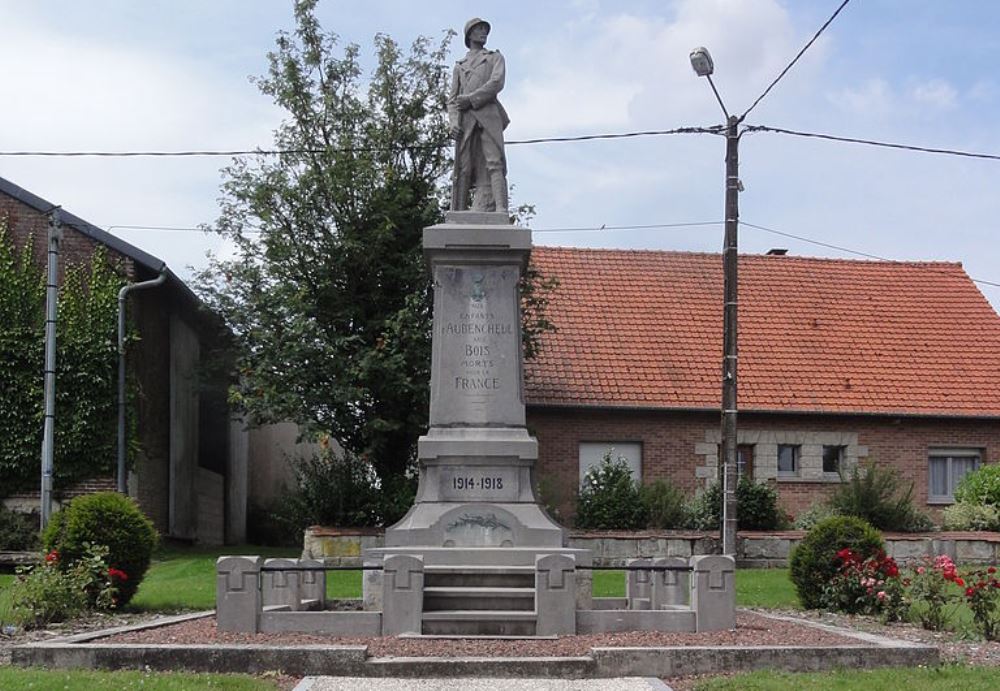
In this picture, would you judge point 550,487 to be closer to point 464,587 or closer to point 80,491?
point 80,491

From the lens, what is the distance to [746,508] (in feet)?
75.2

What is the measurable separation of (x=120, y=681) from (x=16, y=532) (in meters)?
14.2

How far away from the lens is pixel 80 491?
23.2m

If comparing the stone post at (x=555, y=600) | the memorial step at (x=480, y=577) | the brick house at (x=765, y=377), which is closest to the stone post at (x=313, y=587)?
the memorial step at (x=480, y=577)

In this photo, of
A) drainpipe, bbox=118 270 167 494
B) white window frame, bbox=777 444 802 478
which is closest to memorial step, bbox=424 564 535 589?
drainpipe, bbox=118 270 167 494

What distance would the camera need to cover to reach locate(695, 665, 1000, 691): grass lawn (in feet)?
31.1

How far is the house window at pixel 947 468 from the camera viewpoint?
2670 cm

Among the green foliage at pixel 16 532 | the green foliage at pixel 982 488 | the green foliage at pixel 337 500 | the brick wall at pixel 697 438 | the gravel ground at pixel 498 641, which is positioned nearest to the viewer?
the gravel ground at pixel 498 641

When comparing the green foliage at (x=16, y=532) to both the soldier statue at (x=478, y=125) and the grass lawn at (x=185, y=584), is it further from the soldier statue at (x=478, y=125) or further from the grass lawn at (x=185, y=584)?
the soldier statue at (x=478, y=125)

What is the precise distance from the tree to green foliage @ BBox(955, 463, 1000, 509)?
8456 mm

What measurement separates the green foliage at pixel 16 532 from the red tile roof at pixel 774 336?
30.8 ft

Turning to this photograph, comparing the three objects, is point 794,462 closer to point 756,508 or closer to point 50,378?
point 756,508

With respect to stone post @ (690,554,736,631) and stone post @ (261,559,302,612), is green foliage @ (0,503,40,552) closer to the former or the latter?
stone post @ (261,559,302,612)

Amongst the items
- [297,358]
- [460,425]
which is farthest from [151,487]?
[460,425]
